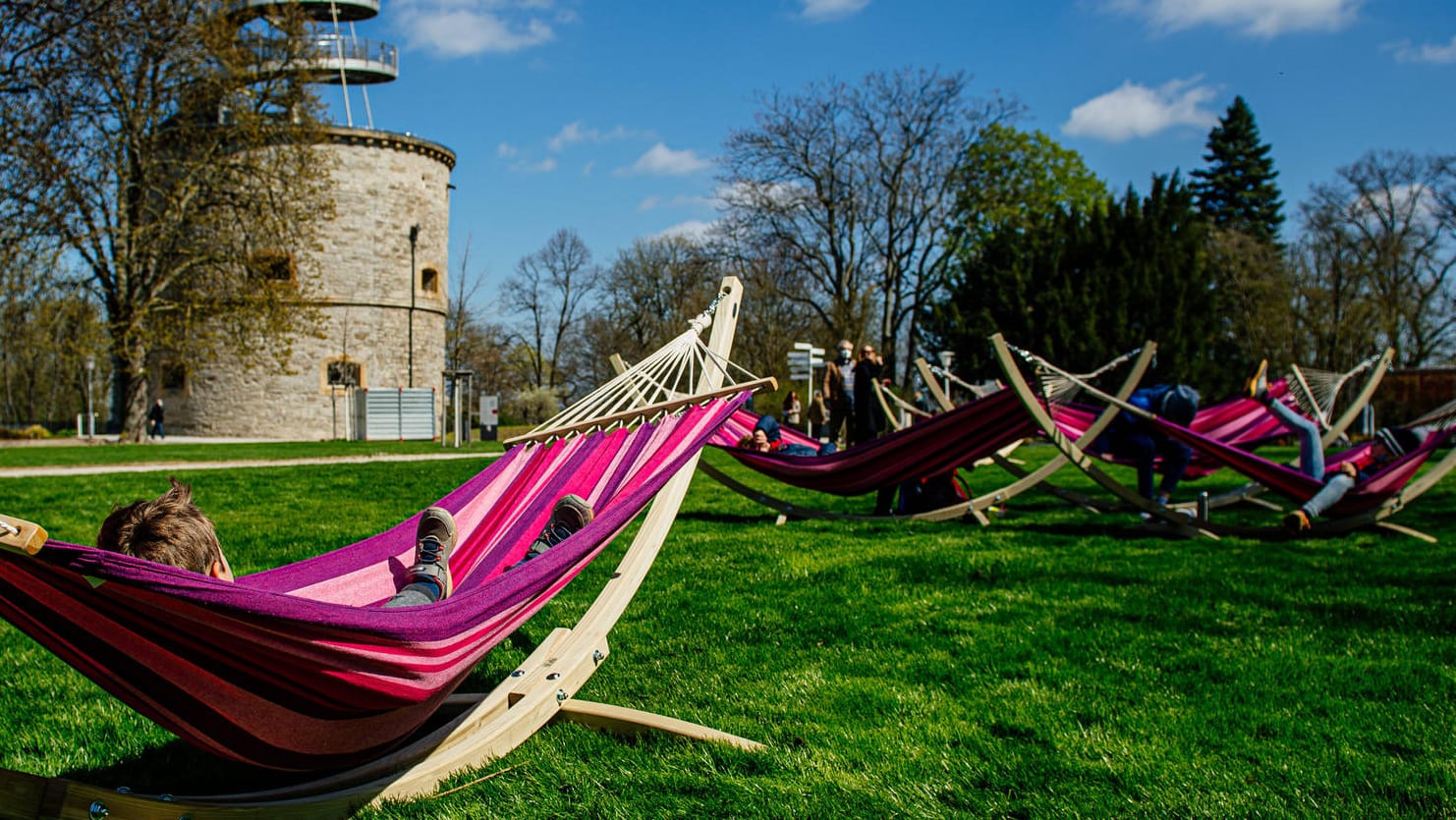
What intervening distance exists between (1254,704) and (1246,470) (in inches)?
111

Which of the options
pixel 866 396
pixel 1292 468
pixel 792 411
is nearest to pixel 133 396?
pixel 792 411

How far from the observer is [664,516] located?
326cm

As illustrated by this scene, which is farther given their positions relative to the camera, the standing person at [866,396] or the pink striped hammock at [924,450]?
the standing person at [866,396]

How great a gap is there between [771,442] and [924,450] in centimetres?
206

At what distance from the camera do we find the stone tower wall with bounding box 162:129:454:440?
27.6 metres

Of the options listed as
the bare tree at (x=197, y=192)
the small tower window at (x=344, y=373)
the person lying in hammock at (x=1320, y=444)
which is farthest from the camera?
the small tower window at (x=344, y=373)

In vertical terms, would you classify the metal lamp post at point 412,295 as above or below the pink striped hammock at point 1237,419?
above

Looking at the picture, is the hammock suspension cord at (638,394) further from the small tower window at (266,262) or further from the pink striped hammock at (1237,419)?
the small tower window at (266,262)

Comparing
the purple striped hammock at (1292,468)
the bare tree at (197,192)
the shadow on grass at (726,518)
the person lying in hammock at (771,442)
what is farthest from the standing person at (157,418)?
the purple striped hammock at (1292,468)

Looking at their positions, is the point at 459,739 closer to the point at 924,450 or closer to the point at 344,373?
the point at 924,450

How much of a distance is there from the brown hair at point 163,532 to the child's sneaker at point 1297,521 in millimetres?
5413

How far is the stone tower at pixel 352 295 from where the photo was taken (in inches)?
1086

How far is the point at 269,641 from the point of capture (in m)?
1.69

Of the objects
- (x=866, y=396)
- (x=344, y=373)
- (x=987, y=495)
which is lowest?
(x=987, y=495)
